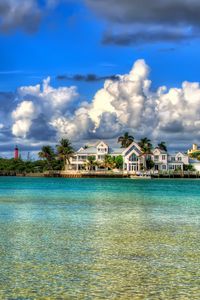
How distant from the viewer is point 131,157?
585 ft

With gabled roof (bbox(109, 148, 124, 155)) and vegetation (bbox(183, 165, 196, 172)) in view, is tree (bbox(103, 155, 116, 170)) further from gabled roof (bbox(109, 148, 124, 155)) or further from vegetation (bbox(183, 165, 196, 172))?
vegetation (bbox(183, 165, 196, 172))

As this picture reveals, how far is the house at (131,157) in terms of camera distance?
585 feet

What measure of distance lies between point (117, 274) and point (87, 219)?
55.0 ft

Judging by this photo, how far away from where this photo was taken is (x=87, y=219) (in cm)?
3212

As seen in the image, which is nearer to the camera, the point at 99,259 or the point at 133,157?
the point at 99,259

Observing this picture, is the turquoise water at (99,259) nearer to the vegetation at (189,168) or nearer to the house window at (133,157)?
the house window at (133,157)

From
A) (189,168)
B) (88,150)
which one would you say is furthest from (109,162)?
(189,168)

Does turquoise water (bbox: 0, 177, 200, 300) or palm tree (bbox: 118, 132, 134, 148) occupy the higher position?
palm tree (bbox: 118, 132, 134, 148)

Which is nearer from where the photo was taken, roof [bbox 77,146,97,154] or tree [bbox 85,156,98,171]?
tree [bbox 85,156,98,171]

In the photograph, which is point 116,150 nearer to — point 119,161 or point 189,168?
point 119,161

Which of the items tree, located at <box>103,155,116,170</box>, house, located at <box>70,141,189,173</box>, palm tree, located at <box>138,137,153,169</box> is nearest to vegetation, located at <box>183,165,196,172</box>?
house, located at <box>70,141,189,173</box>

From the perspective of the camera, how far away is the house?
17838cm

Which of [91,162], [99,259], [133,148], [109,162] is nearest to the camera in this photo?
[99,259]

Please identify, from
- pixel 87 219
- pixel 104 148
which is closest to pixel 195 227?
pixel 87 219
